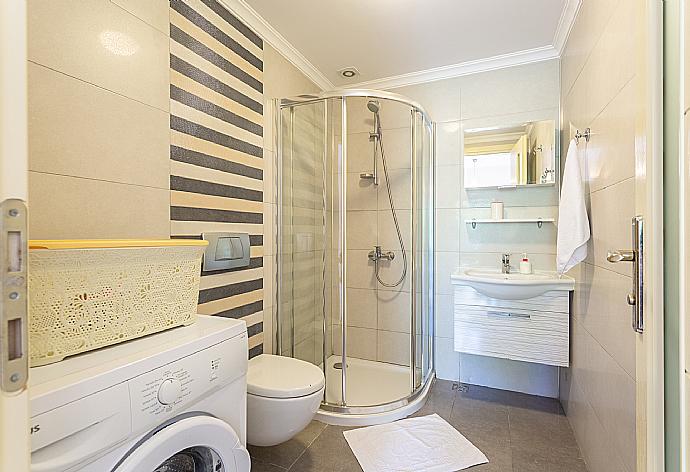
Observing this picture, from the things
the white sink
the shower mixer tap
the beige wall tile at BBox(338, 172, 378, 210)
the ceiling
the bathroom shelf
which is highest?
the ceiling

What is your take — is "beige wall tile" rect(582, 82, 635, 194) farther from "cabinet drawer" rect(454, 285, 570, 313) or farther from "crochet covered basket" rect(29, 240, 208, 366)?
"crochet covered basket" rect(29, 240, 208, 366)

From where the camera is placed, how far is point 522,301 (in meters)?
2.23

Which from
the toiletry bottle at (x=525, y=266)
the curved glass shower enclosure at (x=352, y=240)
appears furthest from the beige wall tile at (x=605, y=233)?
the curved glass shower enclosure at (x=352, y=240)

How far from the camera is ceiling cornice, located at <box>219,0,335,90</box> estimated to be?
6.48 feet

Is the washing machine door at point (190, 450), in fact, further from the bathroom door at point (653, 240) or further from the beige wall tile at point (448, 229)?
the beige wall tile at point (448, 229)

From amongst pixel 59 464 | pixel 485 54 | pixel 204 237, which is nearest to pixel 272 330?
pixel 204 237

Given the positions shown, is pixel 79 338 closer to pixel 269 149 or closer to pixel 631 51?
pixel 269 149

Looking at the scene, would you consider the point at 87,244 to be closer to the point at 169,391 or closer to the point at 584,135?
the point at 169,391

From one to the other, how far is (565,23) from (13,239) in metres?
2.65

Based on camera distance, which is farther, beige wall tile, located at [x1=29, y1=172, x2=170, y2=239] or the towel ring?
the towel ring

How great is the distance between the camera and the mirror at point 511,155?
234 cm

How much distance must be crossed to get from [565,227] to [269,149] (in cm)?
170

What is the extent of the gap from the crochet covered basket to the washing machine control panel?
0.65 feet

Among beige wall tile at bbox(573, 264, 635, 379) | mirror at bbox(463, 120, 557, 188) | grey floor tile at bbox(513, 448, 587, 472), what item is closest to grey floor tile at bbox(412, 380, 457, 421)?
grey floor tile at bbox(513, 448, 587, 472)
